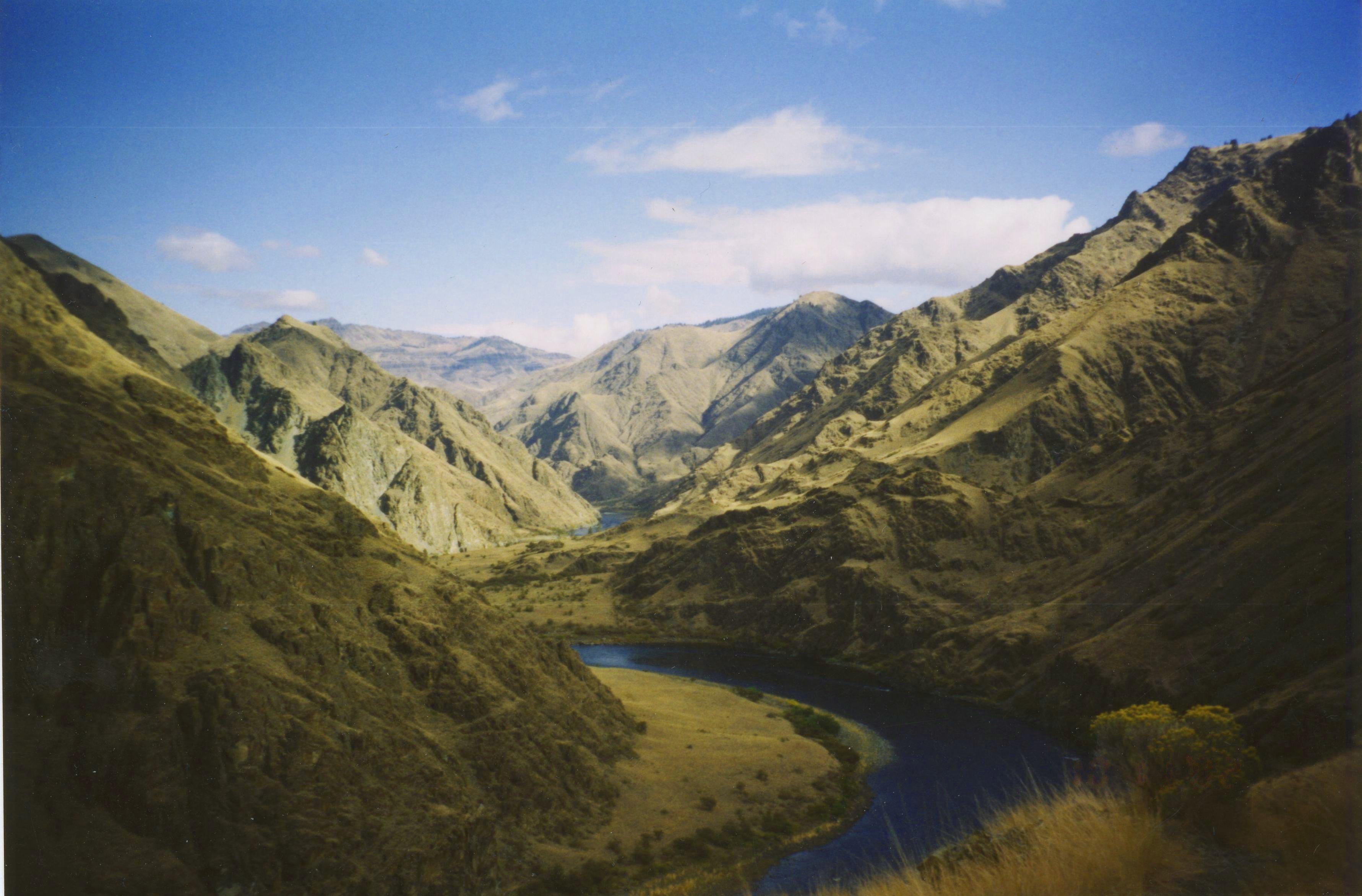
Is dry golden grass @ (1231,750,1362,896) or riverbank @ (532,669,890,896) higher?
dry golden grass @ (1231,750,1362,896)

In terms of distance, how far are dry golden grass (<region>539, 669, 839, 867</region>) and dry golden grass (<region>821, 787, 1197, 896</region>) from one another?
28310 mm

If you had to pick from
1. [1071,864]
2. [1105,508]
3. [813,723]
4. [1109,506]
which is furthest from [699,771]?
[1109,506]

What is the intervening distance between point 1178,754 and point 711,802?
→ 96.5 ft

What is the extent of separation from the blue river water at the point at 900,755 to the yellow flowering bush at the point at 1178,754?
2.99 meters

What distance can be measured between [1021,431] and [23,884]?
5196 inches

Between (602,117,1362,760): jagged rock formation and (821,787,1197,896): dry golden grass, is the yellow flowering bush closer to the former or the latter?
(821,787,1197,896): dry golden grass

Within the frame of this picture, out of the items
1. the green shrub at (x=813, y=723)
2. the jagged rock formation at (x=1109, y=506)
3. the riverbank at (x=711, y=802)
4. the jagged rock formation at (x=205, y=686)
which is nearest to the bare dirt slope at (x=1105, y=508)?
the jagged rock formation at (x=1109, y=506)

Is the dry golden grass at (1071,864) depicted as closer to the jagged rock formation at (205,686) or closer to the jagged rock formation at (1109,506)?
the jagged rock formation at (1109,506)

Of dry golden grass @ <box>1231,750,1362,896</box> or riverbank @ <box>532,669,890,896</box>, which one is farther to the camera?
riverbank @ <box>532,669,890,896</box>

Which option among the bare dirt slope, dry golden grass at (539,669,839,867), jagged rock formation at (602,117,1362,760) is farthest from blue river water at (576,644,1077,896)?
dry golden grass at (539,669,839,867)

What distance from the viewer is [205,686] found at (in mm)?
26750

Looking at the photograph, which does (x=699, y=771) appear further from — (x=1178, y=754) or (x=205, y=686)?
(x=1178, y=754)

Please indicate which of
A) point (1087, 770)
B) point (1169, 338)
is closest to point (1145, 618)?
point (1087, 770)

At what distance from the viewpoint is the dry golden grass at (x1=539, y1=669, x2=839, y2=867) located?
134 feet
